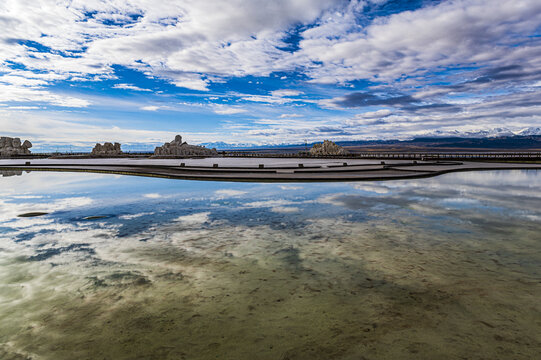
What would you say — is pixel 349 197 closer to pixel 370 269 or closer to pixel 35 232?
pixel 370 269

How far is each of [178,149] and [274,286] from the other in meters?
184

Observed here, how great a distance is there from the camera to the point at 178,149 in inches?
7087

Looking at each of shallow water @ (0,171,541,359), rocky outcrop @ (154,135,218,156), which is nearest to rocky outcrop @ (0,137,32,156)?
rocky outcrop @ (154,135,218,156)

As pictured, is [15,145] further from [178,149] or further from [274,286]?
[274,286]

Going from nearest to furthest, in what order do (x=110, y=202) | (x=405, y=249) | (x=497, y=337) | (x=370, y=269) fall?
(x=497, y=337)
(x=370, y=269)
(x=405, y=249)
(x=110, y=202)

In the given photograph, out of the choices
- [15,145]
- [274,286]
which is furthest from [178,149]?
[274,286]

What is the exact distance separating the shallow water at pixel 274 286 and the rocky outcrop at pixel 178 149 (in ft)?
560

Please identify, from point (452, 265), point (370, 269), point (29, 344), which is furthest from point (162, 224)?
point (452, 265)

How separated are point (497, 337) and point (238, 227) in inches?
327

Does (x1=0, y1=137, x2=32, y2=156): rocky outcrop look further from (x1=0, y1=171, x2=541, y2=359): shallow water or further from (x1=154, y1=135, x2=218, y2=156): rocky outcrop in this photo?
(x1=0, y1=171, x2=541, y2=359): shallow water

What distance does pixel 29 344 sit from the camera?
4578mm

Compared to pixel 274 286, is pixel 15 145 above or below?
above

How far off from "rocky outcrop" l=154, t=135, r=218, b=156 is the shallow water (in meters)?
171

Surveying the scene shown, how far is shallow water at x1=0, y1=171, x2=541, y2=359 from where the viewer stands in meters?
4.50
